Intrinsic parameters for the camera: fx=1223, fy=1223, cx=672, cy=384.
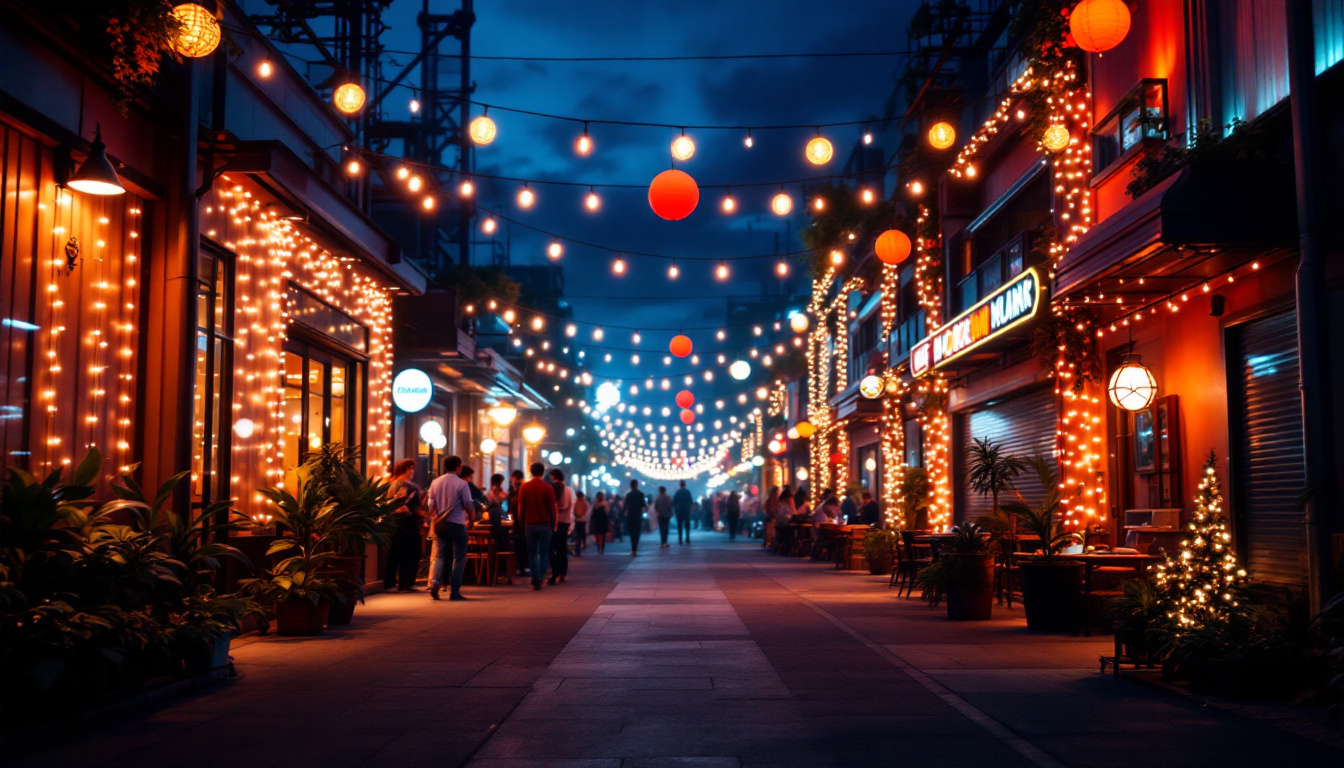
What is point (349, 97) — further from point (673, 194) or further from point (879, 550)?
point (879, 550)

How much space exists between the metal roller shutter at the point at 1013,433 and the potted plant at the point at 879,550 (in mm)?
1904

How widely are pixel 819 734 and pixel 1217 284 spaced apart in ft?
25.4

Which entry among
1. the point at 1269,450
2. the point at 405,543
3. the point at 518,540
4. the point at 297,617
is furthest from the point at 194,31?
the point at 518,540

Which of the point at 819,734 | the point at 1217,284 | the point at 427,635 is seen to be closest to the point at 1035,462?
the point at 1217,284

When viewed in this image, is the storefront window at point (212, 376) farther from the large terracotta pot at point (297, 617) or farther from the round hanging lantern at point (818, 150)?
the round hanging lantern at point (818, 150)

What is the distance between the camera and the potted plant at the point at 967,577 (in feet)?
45.0

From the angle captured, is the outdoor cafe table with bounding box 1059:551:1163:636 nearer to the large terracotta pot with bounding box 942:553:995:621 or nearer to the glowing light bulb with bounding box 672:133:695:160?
the large terracotta pot with bounding box 942:553:995:621

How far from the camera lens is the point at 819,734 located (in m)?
6.86

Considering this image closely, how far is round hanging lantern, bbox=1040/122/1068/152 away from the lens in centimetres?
1612

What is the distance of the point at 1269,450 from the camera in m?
11.5

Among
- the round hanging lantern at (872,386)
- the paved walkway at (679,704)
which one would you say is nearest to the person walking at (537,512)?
the paved walkway at (679,704)

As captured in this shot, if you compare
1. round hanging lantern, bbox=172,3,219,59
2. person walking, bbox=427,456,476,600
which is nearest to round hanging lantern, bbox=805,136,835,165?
person walking, bbox=427,456,476,600

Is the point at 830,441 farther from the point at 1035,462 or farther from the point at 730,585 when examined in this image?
the point at 1035,462

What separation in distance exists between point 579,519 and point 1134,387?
15920 mm
